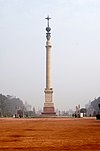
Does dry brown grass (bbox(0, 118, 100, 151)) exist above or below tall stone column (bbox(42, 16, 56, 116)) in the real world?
below

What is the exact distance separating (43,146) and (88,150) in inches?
84.2

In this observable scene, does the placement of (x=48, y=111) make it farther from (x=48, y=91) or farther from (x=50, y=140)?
(x=50, y=140)

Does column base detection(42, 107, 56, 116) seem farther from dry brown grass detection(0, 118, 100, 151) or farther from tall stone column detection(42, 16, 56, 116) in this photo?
dry brown grass detection(0, 118, 100, 151)

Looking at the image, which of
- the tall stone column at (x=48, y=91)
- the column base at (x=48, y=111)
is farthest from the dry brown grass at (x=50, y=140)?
the tall stone column at (x=48, y=91)

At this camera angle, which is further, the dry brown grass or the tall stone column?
the tall stone column

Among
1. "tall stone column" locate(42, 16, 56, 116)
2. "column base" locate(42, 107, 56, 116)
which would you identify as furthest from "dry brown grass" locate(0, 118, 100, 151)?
"tall stone column" locate(42, 16, 56, 116)

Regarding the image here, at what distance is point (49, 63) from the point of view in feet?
302

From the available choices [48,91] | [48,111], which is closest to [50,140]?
[48,111]

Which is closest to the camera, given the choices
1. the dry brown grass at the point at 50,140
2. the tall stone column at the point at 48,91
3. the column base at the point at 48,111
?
the dry brown grass at the point at 50,140

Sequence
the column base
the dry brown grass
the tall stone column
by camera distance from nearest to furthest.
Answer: the dry brown grass
the column base
the tall stone column

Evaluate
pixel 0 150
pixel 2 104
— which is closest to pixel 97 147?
pixel 0 150

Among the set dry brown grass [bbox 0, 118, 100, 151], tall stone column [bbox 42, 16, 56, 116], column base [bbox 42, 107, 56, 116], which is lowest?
dry brown grass [bbox 0, 118, 100, 151]

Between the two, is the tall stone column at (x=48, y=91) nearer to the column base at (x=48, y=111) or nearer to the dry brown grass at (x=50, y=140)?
the column base at (x=48, y=111)

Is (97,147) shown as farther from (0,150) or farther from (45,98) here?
(45,98)
